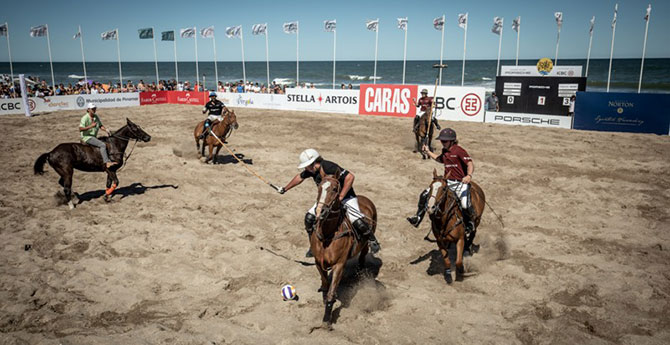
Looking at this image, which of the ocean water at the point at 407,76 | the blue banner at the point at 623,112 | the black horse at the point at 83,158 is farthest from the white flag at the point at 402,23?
the ocean water at the point at 407,76

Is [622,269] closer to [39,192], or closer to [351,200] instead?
[351,200]

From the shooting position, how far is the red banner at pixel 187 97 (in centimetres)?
3588

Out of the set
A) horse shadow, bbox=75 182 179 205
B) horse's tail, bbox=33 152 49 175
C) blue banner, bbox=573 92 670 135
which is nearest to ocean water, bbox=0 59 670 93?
blue banner, bbox=573 92 670 135

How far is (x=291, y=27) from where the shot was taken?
36.6 m

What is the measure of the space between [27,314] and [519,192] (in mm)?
13347

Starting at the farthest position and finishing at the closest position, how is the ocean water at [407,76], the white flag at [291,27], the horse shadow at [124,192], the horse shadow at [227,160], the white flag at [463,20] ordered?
1. the ocean water at [407,76]
2. the white flag at [291,27]
3. the white flag at [463,20]
4. the horse shadow at [227,160]
5. the horse shadow at [124,192]

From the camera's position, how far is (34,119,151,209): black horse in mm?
11523

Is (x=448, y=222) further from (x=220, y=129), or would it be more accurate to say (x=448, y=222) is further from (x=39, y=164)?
(x=220, y=129)

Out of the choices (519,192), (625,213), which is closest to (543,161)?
(519,192)

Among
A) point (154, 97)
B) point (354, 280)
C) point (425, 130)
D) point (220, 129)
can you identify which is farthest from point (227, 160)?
point (154, 97)

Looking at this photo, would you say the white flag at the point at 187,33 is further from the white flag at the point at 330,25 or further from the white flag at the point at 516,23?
the white flag at the point at 516,23

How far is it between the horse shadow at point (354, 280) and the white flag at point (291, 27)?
31.4 metres

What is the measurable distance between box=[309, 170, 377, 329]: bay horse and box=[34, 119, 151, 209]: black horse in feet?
27.5

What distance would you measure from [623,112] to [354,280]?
22.0 m
